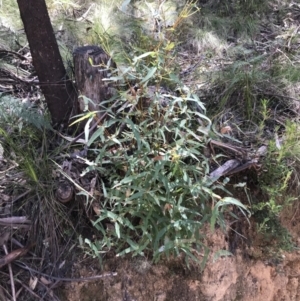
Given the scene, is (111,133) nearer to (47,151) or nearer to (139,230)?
(47,151)

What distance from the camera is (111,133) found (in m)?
1.90

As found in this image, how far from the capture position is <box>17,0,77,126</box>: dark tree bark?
184 centimetres

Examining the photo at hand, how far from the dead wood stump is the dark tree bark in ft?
0.38

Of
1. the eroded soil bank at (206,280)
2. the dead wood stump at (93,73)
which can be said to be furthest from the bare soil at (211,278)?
the dead wood stump at (93,73)

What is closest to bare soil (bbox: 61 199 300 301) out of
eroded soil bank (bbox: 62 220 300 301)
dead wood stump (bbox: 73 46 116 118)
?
eroded soil bank (bbox: 62 220 300 301)

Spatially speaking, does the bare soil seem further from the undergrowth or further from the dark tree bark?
the dark tree bark

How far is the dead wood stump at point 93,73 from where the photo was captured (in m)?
1.85

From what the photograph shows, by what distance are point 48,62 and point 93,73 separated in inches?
8.7

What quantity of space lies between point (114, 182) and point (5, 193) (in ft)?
1.51

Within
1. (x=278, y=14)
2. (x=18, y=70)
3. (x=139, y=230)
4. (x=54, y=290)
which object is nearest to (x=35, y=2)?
(x=18, y=70)

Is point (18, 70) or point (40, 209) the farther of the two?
point (18, 70)

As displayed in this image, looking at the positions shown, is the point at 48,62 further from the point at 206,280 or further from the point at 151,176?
the point at 206,280

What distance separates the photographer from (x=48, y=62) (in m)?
1.95

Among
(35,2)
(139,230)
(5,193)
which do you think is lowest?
(139,230)
